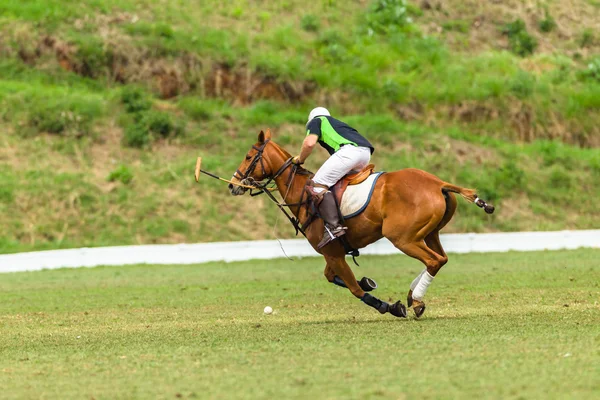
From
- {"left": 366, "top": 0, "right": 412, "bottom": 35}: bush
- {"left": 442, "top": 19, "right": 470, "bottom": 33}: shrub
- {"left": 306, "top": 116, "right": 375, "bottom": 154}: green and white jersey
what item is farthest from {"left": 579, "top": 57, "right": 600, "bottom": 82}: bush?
{"left": 306, "top": 116, "right": 375, "bottom": 154}: green and white jersey

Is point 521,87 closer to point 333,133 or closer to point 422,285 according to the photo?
point 333,133

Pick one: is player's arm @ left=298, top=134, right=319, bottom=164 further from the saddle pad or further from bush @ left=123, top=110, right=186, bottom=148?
bush @ left=123, top=110, right=186, bottom=148

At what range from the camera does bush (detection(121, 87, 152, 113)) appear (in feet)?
119

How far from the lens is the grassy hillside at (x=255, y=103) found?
107ft

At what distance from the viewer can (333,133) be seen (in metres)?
12.9

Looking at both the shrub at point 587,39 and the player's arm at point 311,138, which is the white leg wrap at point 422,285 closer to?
the player's arm at point 311,138

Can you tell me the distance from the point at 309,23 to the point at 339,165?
3076 centimetres

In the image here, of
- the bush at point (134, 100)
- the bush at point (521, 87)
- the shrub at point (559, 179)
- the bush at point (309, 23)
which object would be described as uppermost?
the bush at point (309, 23)

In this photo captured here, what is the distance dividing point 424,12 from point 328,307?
107ft

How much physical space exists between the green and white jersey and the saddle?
36 cm

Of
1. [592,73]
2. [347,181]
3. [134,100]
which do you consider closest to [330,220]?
[347,181]

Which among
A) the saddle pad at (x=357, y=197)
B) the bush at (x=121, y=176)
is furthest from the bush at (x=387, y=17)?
the saddle pad at (x=357, y=197)

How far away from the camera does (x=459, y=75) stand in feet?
134

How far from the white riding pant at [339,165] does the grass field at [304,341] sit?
1.85 meters
